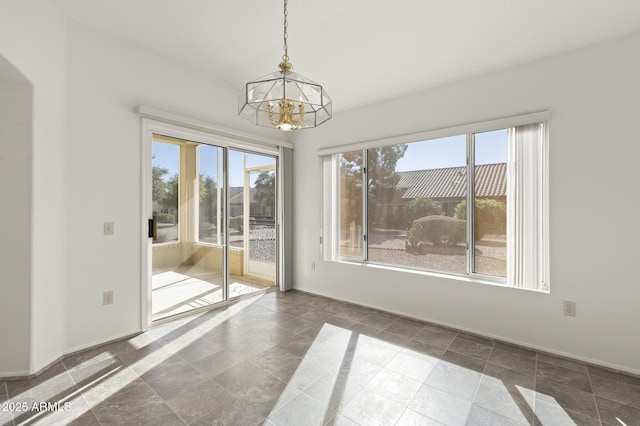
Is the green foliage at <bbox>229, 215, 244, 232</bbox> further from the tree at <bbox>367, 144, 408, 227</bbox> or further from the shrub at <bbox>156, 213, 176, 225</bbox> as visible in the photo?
the tree at <bbox>367, 144, 408, 227</bbox>

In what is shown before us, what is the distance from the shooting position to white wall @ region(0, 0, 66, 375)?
7.07 feet

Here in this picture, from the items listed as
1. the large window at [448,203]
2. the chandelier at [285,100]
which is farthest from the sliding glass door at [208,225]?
the chandelier at [285,100]

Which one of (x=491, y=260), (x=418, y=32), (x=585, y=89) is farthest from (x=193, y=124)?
(x=585, y=89)

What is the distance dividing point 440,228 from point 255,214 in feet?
8.40

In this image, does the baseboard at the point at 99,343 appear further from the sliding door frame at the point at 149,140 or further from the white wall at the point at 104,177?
the sliding door frame at the point at 149,140

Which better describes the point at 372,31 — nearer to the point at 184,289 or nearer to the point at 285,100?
the point at 285,100

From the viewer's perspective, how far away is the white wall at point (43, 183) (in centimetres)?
215

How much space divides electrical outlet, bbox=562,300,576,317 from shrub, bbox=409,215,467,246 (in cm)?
103

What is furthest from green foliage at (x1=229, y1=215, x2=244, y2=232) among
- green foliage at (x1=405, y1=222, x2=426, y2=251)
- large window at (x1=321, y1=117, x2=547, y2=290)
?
green foliage at (x1=405, y1=222, x2=426, y2=251)

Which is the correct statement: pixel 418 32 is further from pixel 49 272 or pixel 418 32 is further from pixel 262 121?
pixel 49 272

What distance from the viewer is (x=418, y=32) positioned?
8.90ft

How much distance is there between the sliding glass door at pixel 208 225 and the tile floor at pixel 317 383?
60 cm

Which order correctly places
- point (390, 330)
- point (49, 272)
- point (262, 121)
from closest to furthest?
1. point (262, 121)
2. point (49, 272)
3. point (390, 330)

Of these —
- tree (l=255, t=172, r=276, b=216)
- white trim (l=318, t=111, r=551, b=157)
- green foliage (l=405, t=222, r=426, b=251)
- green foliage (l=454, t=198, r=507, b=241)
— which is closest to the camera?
white trim (l=318, t=111, r=551, b=157)
